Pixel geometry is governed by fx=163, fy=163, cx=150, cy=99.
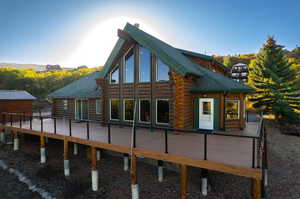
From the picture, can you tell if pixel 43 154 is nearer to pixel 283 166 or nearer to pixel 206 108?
pixel 206 108

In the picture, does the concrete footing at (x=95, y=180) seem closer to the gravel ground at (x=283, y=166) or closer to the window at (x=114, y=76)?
the window at (x=114, y=76)

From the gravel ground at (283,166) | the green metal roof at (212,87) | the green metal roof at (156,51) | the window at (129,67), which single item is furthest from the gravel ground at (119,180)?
→ the green metal roof at (156,51)

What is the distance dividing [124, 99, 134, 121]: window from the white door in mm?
4126

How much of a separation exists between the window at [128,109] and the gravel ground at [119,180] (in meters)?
2.92

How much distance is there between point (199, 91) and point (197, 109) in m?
1.06

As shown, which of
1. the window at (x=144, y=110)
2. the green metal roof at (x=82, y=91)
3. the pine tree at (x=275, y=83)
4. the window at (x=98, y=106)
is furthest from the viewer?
the pine tree at (x=275, y=83)

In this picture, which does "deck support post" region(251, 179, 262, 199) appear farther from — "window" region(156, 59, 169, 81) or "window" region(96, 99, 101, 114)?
"window" region(96, 99, 101, 114)

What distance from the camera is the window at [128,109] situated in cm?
1022

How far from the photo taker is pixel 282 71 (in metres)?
18.5

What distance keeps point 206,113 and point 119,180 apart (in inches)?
235

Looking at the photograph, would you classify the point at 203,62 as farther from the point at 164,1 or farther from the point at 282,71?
the point at 282,71

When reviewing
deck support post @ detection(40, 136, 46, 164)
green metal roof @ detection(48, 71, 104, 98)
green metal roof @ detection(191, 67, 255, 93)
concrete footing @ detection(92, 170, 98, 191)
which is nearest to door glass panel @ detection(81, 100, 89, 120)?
green metal roof @ detection(48, 71, 104, 98)

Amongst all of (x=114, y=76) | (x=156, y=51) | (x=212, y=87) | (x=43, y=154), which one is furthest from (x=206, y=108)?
(x=43, y=154)

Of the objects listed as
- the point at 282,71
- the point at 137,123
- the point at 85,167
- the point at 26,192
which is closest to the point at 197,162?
the point at 137,123
